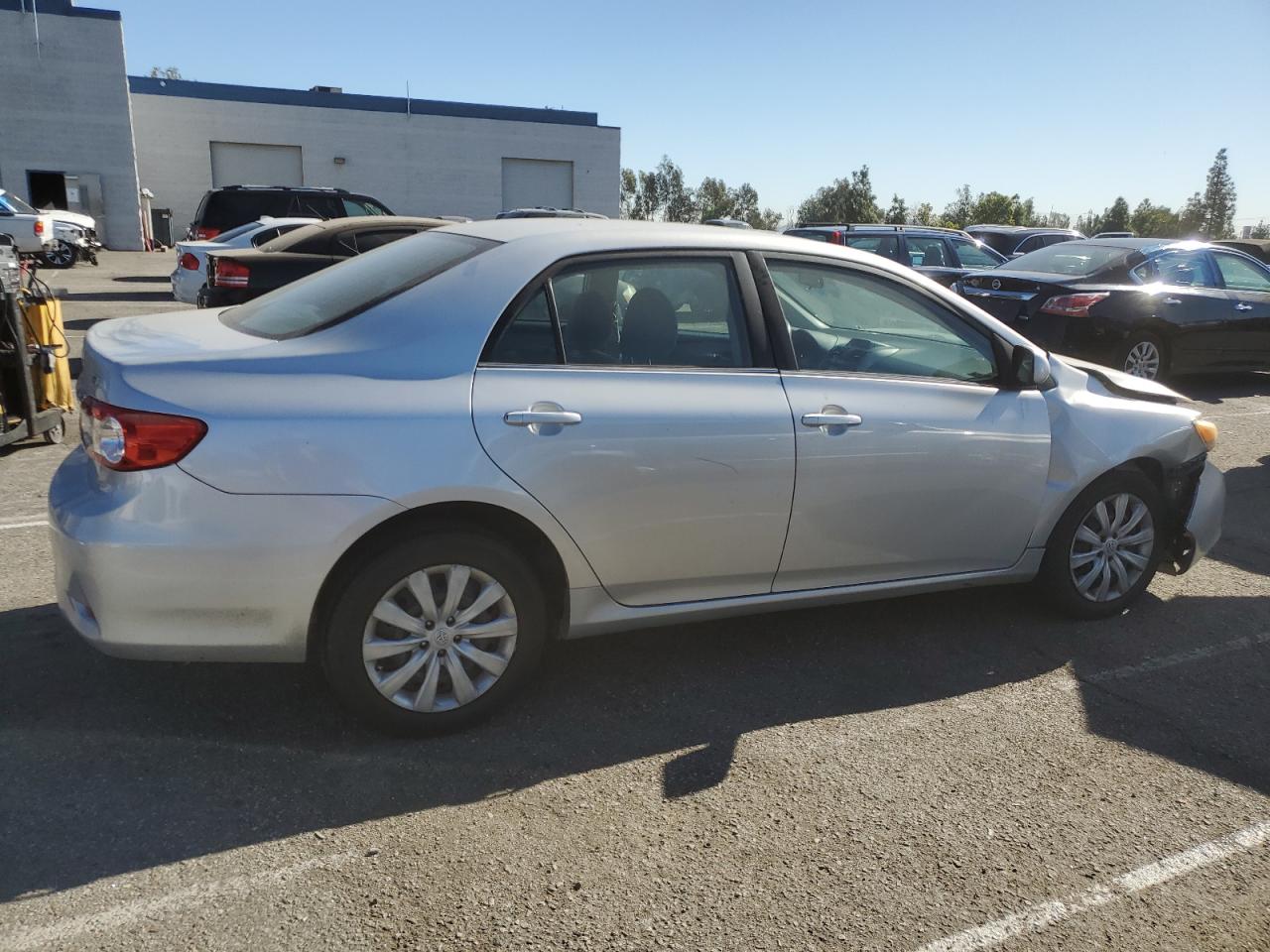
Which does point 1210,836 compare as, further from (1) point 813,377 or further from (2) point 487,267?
(2) point 487,267

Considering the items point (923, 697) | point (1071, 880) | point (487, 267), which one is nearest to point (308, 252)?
point (487, 267)

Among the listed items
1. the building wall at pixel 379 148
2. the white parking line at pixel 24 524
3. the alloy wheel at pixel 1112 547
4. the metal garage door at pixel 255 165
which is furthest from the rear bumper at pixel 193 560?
the metal garage door at pixel 255 165

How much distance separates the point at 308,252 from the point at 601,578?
860 cm

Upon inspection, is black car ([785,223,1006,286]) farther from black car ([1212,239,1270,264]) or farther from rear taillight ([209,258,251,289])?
black car ([1212,239,1270,264])

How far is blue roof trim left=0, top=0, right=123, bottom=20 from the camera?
101 feet

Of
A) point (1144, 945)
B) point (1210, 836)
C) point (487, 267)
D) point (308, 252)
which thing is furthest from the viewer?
point (308, 252)

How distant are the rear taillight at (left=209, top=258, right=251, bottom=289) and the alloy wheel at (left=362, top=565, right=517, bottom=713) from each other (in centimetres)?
751

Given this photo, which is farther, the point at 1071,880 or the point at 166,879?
the point at 1071,880

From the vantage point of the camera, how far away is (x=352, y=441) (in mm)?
3092

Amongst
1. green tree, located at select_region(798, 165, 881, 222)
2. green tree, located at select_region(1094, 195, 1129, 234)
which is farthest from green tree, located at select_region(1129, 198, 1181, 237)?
green tree, located at select_region(798, 165, 881, 222)

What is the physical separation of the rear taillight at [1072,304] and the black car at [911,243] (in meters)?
1.95

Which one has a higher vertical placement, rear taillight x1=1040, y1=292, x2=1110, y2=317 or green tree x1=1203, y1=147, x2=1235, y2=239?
green tree x1=1203, y1=147, x2=1235, y2=239

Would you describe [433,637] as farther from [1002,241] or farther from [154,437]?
[1002,241]

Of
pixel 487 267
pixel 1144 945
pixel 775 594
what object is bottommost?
pixel 1144 945
